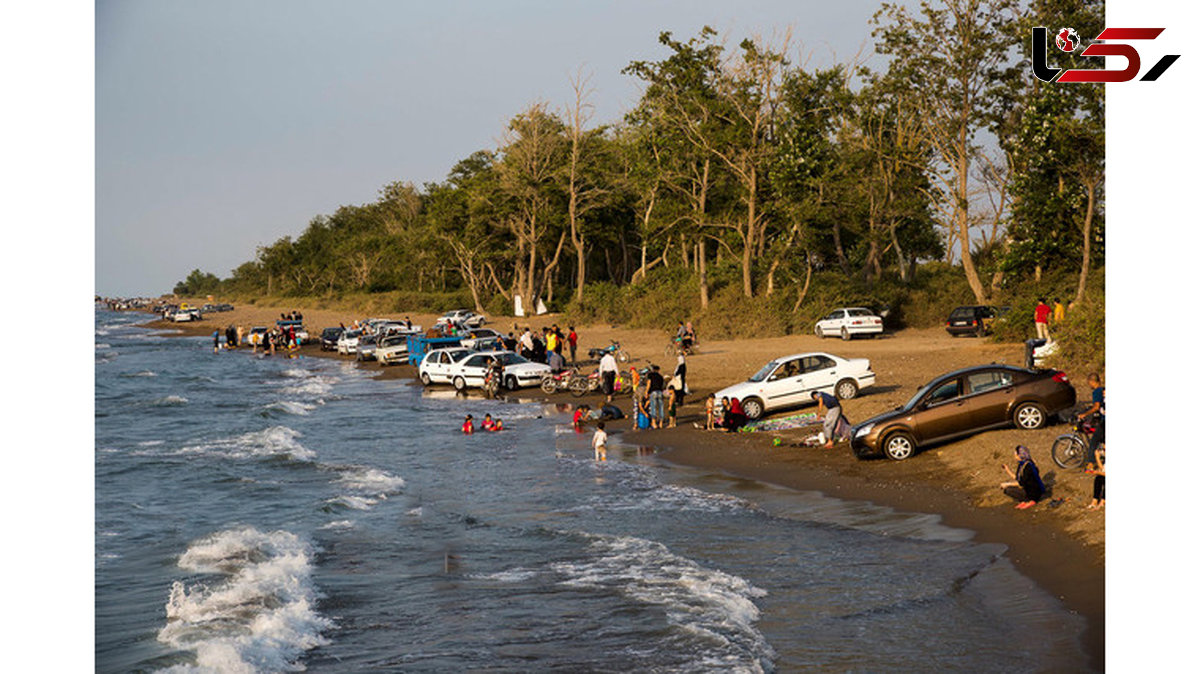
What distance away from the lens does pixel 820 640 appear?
1132 cm

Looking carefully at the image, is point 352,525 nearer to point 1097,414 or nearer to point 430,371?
point 1097,414

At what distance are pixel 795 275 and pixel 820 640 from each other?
43.2 m

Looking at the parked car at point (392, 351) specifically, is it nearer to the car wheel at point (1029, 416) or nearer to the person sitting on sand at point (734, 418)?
the person sitting on sand at point (734, 418)

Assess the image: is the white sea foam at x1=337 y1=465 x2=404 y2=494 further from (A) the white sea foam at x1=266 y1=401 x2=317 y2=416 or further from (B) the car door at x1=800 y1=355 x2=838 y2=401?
(A) the white sea foam at x1=266 y1=401 x2=317 y2=416

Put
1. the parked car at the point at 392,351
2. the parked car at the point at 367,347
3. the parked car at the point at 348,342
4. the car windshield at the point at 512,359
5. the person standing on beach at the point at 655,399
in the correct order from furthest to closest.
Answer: the parked car at the point at 348,342 → the parked car at the point at 367,347 → the parked car at the point at 392,351 → the car windshield at the point at 512,359 → the person standing on beach at the point at 655,399

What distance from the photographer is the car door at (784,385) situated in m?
27.1

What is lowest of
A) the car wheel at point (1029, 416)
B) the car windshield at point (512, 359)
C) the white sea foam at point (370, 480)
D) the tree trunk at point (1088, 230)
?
the white sea foam at point (370, 480)

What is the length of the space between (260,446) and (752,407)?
14458 mm

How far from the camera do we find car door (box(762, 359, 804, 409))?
27109mm

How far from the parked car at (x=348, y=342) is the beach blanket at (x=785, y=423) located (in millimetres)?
40166

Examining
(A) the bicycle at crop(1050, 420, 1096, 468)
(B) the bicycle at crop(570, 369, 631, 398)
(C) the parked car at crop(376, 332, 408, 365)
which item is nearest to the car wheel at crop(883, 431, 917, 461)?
(A) the bicycle at crop(1050, 420, 1096, 468)

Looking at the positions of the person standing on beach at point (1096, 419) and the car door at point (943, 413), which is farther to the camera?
the car door at point (943, 413)

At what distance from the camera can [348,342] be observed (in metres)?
63.7

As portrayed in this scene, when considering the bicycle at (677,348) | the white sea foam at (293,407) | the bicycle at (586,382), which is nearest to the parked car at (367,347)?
the white sea foam at (293,407)
